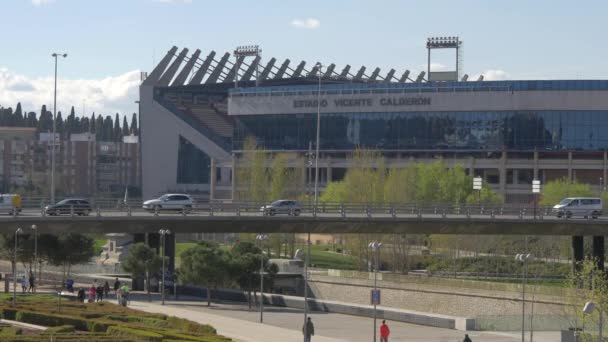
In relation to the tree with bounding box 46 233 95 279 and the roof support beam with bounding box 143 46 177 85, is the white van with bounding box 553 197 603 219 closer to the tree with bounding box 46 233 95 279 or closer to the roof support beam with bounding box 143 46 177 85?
the tree with bounding box 46 233 95 279

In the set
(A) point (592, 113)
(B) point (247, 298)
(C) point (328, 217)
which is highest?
(A) point (592, 113)

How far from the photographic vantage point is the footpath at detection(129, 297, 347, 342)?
2539 inches

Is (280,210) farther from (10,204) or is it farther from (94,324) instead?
(94,324)

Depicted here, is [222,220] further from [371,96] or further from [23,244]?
[371,96]

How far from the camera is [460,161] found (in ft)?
488

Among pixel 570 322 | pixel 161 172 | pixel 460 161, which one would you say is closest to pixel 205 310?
pixel 570 322

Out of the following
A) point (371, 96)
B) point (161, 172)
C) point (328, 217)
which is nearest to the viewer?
point (328, 217)

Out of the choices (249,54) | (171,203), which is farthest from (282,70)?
(171,203)

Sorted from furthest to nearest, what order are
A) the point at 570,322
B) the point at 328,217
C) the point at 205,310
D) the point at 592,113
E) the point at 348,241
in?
1. the point at 592,113
2. the point at 348,241
3. the point at 328,217
4. the point at 205,310
5. the point at 570,322

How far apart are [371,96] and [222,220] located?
7368cm

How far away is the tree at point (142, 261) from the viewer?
83625 millimetres

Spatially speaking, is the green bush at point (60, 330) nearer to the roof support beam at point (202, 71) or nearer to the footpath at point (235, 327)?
the footpath at point (235, 327)

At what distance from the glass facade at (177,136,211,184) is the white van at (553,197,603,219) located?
84687mm

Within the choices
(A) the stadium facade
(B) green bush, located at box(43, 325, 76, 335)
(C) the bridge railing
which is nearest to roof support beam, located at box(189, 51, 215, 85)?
(A) the stadium facade
